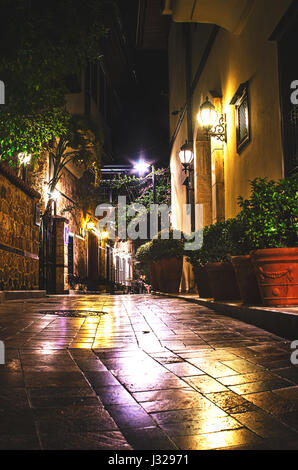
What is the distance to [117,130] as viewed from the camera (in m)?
25.3

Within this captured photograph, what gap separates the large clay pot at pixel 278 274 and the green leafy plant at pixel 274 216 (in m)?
0.19

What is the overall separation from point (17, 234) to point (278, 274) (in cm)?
711

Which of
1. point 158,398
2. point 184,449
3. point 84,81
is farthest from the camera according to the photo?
point 84,81

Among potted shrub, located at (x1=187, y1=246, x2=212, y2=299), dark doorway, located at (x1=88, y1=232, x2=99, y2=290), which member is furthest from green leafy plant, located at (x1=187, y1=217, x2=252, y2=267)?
dark doorway, located at (x1=88, y1=232, x2=99, y2=290)

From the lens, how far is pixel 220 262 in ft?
20.5

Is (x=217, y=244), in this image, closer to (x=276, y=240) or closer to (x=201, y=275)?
(x=201, y=275)

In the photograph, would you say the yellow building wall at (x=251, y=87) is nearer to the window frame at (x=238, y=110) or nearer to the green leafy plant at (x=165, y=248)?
the window frame at (x=238, y=110)

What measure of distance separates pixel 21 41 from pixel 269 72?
4.23 metres

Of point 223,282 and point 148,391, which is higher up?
point 223,282

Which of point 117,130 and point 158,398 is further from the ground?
point 117,130

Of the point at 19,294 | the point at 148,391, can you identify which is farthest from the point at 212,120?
the point at 148,391
